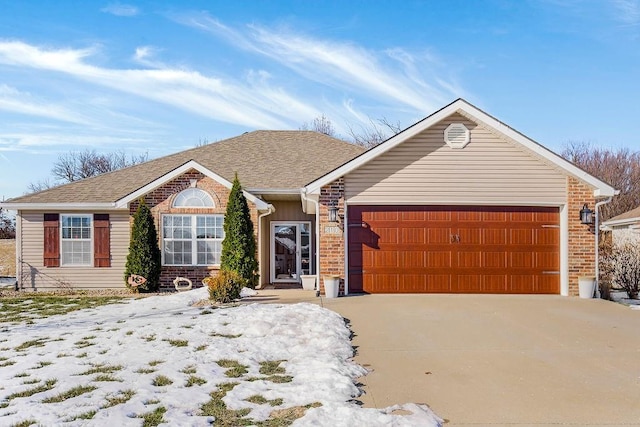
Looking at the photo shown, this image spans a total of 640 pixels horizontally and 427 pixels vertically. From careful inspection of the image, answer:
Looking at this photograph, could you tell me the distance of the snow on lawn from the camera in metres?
4.17

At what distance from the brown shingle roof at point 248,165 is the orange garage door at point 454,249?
377 centimetres

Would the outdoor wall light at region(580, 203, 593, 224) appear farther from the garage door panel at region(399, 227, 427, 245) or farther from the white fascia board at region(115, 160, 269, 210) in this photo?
the white fascia board at region(115, 160, 269, 210)

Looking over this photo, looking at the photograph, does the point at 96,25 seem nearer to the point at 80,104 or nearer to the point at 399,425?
the point at 80,104

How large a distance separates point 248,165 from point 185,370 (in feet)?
36.9

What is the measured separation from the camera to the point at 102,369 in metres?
5.48

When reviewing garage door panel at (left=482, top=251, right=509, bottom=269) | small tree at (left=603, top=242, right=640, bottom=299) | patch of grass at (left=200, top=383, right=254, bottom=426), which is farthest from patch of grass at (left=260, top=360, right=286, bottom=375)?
small tree at (left=603, top=242, right=640, bottom=299)

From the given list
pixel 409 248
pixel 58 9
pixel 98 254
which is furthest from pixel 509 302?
pixel 58 9

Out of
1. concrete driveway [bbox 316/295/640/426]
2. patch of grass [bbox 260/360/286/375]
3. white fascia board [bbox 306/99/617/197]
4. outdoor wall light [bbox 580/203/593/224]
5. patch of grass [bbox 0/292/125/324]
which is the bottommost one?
patch of grass [bbox 0/292/125/324]

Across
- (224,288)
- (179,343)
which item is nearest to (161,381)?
(179,343)

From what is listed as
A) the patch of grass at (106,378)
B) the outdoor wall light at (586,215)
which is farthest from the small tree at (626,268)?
the patch of grass at (106,378)

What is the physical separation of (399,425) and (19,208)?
14.3 metres

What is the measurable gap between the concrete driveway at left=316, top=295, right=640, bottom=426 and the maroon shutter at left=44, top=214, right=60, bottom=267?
29.9ft

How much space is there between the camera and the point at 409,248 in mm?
11664

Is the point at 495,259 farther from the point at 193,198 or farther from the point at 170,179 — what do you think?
the point at 170,179
